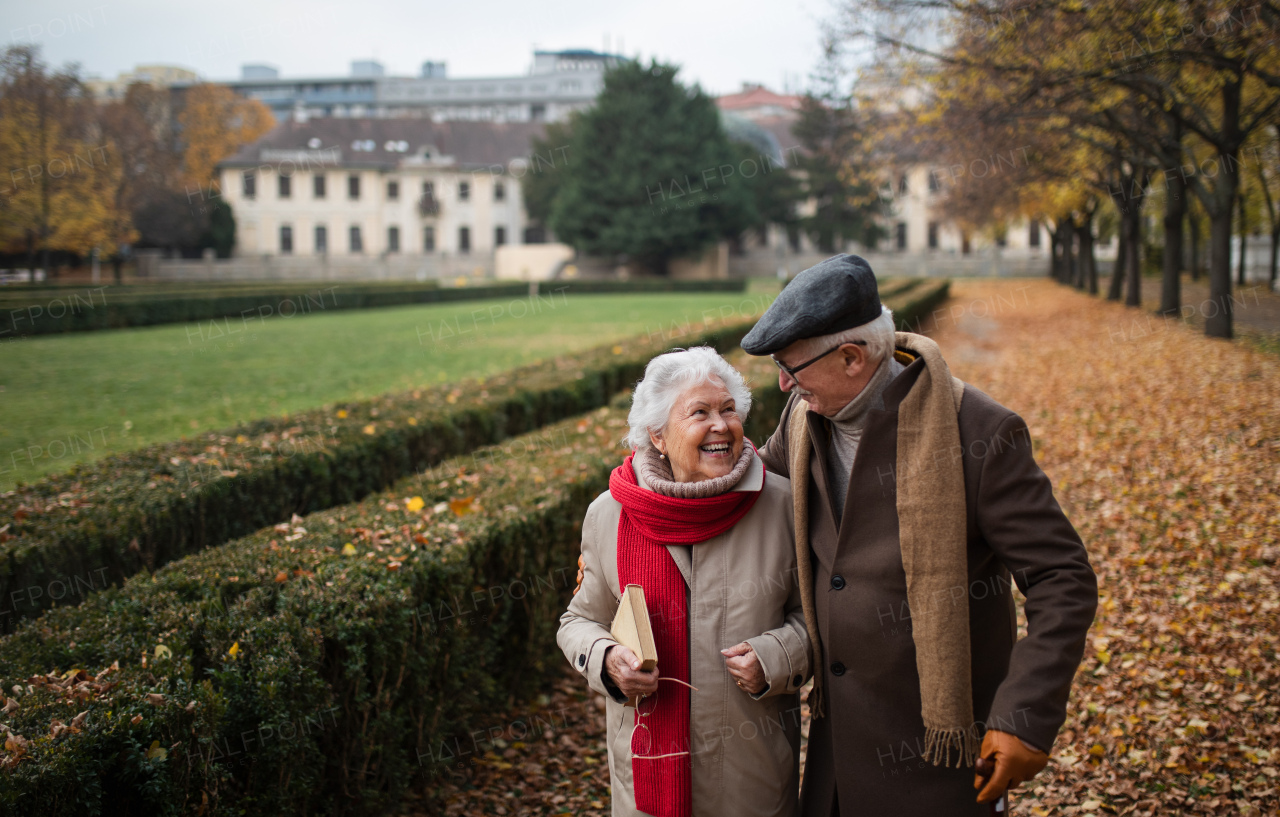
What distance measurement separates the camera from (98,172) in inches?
1598

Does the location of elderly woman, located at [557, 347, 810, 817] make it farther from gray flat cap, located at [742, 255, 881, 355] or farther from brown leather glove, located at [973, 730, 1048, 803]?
brown leather glove, located at [973, 730, 1048, 803]

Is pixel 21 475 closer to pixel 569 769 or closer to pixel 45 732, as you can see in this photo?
pixel 569 769

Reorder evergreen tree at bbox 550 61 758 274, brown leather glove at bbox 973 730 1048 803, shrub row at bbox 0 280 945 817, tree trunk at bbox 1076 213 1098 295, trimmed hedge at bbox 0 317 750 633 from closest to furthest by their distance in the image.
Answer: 1. brown leather glove at bbox 973 730 1048 803
2. shrub row at bbox 0 280 945 817
3. trimmed hedge at bbox 0 317 750 633
4. tree trunk at bbox 1076 213 1098 295
5. evergreen tree at bbox 550 61 758 274

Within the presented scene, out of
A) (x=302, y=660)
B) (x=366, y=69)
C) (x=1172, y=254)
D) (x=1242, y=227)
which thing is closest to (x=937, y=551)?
(x=302, y=660)

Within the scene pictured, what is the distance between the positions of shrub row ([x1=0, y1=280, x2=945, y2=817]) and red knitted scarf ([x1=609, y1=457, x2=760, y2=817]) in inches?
44.9

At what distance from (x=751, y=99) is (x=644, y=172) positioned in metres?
43.2

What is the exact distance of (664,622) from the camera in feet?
7.27

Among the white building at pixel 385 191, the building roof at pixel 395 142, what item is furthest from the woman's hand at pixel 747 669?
the building roof at pixel 395 142

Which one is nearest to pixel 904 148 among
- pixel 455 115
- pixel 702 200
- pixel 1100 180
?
pixel 1100 180

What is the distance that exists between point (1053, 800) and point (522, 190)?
63621 millimetres

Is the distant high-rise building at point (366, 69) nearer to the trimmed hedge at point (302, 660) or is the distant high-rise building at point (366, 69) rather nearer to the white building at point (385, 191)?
the white building at point (385, 191)

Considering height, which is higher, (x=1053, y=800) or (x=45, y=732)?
(x=45, y=732)

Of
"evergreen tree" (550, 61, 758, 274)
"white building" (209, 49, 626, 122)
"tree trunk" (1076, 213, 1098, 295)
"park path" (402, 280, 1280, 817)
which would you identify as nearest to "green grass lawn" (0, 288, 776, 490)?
"park path" (402, 280, 1280, 817)

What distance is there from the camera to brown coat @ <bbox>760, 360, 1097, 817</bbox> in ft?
5.93
